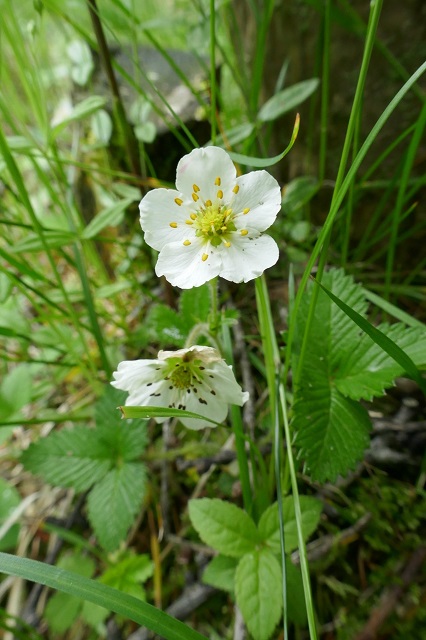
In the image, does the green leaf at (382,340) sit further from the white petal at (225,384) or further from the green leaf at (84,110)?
the green leaf at (84,110)

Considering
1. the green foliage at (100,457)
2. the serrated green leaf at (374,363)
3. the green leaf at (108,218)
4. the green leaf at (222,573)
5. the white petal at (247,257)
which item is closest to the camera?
the white petal at (247,257)

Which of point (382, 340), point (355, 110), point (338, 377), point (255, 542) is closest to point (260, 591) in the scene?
point (255, 542)

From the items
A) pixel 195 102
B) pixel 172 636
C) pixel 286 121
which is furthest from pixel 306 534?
pixel 195 102

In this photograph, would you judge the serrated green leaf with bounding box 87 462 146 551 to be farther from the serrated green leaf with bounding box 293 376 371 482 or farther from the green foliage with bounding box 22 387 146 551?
the serrated green leaf with bounding box 293 376 371 482

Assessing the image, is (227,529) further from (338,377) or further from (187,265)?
(187,265)

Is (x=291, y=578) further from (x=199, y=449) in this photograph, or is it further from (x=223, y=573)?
(x=199, y=449)

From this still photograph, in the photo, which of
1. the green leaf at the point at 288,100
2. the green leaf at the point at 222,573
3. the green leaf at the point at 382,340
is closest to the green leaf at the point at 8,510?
the green leaf at the point at 222,573

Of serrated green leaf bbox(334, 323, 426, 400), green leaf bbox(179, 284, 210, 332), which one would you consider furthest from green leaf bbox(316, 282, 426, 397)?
green leaf bbox(179, 284, 210, 332)
